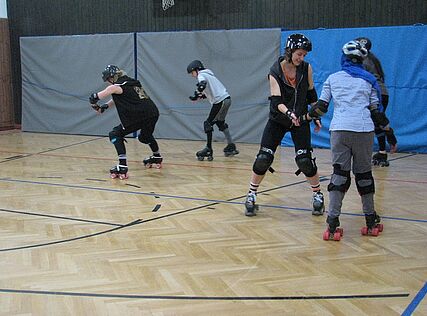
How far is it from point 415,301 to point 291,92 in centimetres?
232

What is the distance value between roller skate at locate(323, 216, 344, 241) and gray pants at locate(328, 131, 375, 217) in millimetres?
44

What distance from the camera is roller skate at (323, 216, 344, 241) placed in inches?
181

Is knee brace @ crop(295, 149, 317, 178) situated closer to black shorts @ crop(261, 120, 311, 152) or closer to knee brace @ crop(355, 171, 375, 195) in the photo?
black shorts @ crop(261, 120, 311, 152)

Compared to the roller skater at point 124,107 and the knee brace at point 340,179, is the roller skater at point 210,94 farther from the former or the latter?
the knee brace at point 340,179

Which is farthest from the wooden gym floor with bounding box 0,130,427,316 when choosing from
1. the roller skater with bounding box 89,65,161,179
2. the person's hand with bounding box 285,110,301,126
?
the person's hand with bounding box 285,110,301,126

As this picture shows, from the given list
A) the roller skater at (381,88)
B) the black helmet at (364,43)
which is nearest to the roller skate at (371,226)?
the black helmet at (364,43)

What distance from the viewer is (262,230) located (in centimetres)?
493

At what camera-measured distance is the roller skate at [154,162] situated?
27.1 feet

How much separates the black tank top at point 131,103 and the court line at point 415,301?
4.72 meters

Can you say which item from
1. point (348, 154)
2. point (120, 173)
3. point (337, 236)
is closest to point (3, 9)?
point (120, 173)

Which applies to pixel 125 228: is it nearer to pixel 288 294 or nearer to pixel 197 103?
pixel 288 294

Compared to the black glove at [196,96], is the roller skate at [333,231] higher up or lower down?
lower down

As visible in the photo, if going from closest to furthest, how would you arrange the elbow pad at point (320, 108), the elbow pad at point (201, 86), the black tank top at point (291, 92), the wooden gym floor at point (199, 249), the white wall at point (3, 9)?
the wooden gym floor at point (199, 249)
the elbow pad at point (320, 108)
the black tank top at point (291, 92)
the elbow pad at point (201, 86)
the white wall at point (3, 9)

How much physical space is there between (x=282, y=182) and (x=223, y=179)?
76 cm
